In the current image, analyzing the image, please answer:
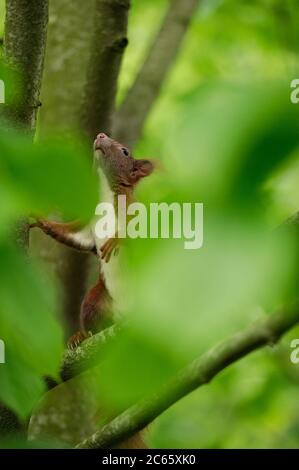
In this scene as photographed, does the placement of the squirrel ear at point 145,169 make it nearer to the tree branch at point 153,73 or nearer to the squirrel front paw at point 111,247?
the squirrel front paw at point 111,247

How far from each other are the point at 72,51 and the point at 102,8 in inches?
7.0

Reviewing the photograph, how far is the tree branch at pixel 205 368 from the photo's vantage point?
0.22m

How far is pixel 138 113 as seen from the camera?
5.84 ft

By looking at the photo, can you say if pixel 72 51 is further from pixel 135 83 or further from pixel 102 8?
pixel 135 83

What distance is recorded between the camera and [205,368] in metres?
0.38

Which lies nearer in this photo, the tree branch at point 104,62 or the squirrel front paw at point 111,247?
the squirrel front paw at point 111,247

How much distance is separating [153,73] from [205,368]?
150 centimetres

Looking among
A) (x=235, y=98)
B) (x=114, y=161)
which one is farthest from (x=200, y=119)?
(x=114, y=161)

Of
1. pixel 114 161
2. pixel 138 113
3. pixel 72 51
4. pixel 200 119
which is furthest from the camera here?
pixel 138 113

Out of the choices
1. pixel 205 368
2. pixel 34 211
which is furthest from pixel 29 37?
pixel 34 211

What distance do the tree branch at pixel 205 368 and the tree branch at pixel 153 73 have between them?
3.48ft

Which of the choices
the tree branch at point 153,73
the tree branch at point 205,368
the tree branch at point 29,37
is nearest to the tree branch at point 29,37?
the tree branch at point 29,37

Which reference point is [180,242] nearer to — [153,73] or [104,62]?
[104,62]

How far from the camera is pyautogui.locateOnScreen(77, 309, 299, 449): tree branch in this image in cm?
22
